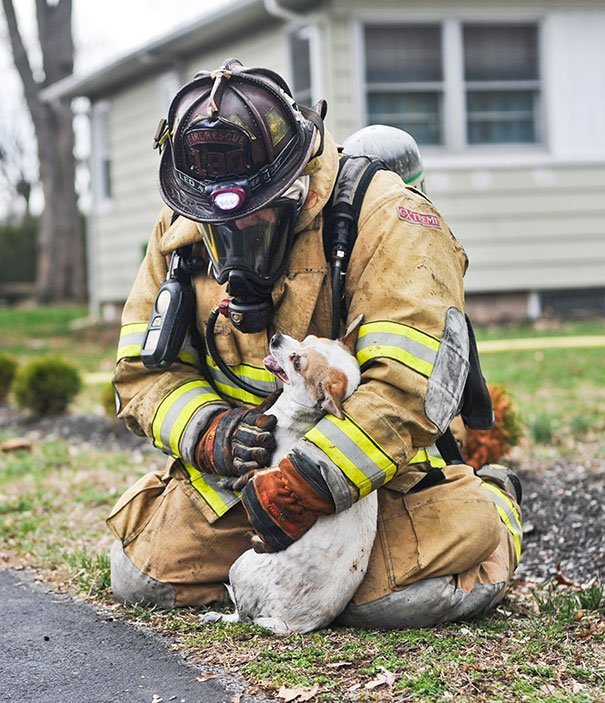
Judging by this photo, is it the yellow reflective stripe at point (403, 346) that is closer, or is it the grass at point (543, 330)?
the yellow reflective stripe at point (403, 346)

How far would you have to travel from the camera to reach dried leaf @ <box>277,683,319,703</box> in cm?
271

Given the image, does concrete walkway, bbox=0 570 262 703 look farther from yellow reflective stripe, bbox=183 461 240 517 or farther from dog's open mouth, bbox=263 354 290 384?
dog's open mouth, bbox=263 354 290 384

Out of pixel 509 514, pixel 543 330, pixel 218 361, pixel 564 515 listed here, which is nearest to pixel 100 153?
pixel 543 330

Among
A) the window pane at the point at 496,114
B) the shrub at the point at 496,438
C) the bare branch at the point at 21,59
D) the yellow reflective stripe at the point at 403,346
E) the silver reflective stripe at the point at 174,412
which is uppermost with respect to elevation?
the bare branch at the point at 21,59

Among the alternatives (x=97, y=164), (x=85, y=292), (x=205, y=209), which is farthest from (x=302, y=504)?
(x=85, y=292)

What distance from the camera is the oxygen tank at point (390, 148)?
13.0 ft

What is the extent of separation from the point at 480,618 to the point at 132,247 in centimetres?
1283

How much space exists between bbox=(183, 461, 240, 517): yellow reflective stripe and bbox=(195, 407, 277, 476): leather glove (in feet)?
0.43

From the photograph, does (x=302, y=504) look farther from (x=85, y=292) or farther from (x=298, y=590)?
(x=85, y=292)

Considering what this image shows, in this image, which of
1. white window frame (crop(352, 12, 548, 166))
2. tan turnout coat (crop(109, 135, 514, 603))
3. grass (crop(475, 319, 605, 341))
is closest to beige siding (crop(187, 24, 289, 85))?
white window frame (crop(352, 12, 548, 166))

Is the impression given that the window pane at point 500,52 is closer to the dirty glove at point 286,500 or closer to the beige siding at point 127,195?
the beige siding at point 127,195

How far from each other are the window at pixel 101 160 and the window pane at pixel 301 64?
18.5 feet

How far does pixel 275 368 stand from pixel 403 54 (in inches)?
362

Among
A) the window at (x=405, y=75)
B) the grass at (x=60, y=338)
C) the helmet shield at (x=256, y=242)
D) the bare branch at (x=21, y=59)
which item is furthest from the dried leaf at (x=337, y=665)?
the bare branch at (x=21, y=59)
